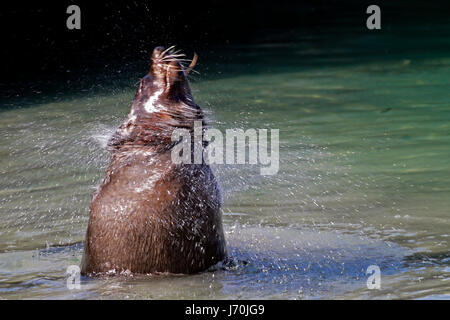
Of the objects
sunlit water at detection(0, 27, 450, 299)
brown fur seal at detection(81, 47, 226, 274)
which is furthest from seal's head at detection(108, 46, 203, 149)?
sunlit water at detection(0, 27, 450, 299)

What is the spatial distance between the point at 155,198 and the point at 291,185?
2.36m

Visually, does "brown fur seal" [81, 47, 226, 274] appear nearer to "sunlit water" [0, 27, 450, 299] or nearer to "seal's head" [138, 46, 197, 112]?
"seal's head" [138, 46, 197, 112]

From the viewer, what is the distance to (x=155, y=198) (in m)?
3.84

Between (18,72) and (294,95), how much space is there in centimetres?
444

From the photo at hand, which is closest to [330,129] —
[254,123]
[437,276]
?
[254,123]

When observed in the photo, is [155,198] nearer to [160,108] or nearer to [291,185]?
[160,108]

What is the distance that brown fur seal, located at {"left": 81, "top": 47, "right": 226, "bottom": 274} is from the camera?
3850 mm

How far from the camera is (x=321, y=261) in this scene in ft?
14.1

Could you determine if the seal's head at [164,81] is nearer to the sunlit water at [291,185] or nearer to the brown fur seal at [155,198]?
the brown fur seal at [155,198]

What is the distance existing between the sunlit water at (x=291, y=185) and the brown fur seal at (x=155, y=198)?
4.3 inches

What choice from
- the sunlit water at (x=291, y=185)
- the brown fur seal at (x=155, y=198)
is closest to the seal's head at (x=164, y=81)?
the brown fur seal at (x=155, y=198)

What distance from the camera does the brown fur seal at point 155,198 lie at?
3.85 metres

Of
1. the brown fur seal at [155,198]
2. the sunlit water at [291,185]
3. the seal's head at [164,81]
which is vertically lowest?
the sunlit water at [291,185]
